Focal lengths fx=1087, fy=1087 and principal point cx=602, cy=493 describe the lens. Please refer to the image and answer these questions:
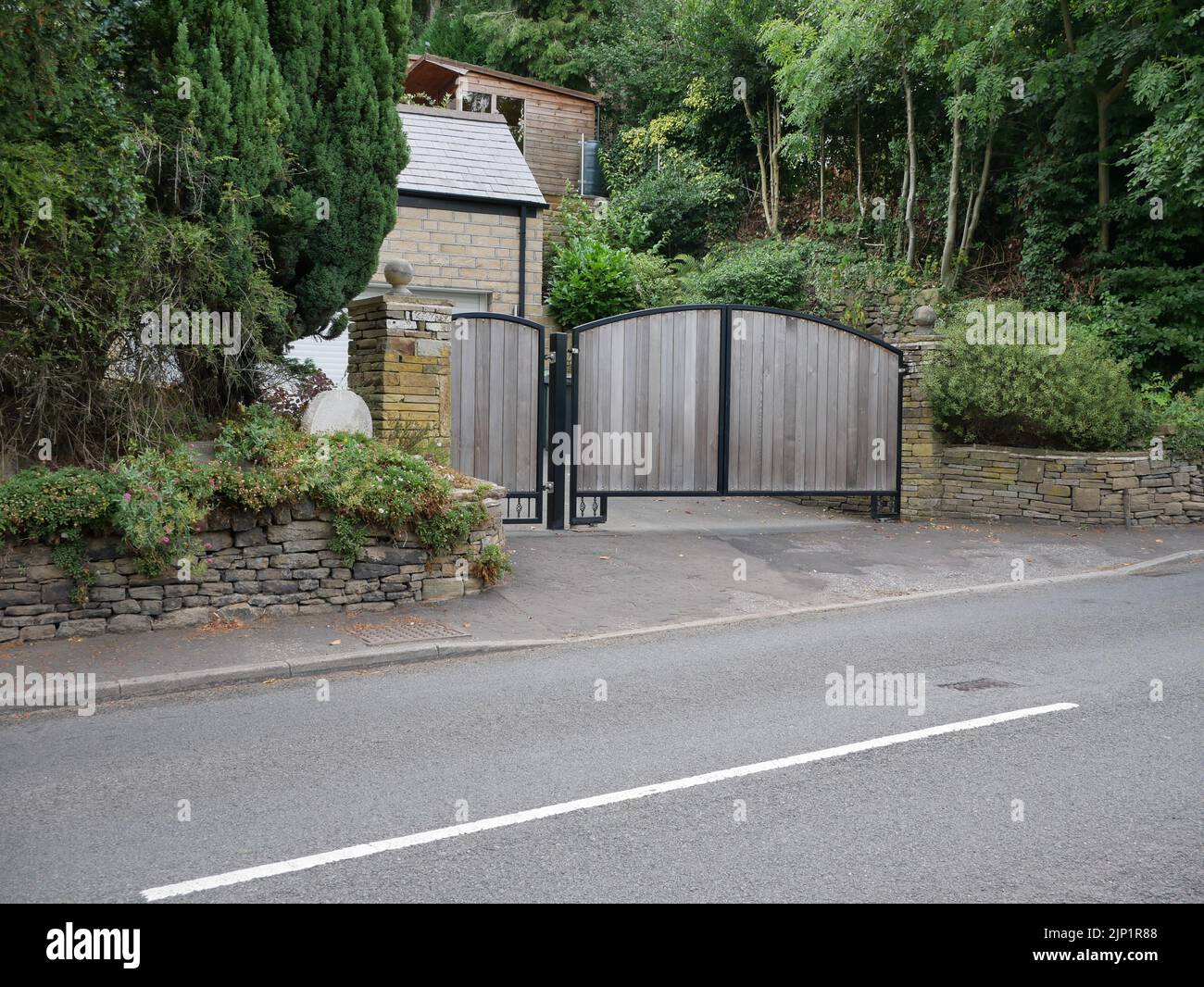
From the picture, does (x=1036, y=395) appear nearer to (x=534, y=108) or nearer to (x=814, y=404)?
(x=814, y=404)

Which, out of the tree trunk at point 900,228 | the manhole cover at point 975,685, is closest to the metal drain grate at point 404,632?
the manhole cover at point 975,685

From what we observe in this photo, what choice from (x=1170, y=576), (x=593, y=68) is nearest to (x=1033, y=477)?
(x=1170, y=576)

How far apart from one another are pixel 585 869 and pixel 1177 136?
14.1 m

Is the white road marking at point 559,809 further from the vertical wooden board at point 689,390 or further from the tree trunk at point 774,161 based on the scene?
the tree trunk at point 774,161

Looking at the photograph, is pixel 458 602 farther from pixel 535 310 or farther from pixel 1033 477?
pixel 535 310

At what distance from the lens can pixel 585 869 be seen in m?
4.14

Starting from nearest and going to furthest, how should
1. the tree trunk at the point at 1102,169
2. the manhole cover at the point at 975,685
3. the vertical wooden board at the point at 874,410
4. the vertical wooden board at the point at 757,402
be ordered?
the manhole cover at the point at 975,685 → the vertical wooden board at the point at 757,402 → the vertical wooden board at the point at 874,410 → the tree trunk at the point at 1102,169

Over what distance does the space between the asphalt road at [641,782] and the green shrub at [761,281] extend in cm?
1175

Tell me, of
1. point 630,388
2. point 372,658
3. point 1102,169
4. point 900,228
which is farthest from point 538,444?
point 900,228

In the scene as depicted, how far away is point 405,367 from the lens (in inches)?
425

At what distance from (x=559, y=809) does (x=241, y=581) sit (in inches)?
181

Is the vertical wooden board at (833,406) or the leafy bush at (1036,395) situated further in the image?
the vertical wooden board at (833,406)

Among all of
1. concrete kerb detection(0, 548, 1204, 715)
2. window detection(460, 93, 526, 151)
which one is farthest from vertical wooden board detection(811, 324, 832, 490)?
window detection(460, 93, 526, 151)

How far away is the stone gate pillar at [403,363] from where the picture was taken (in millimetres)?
10734
